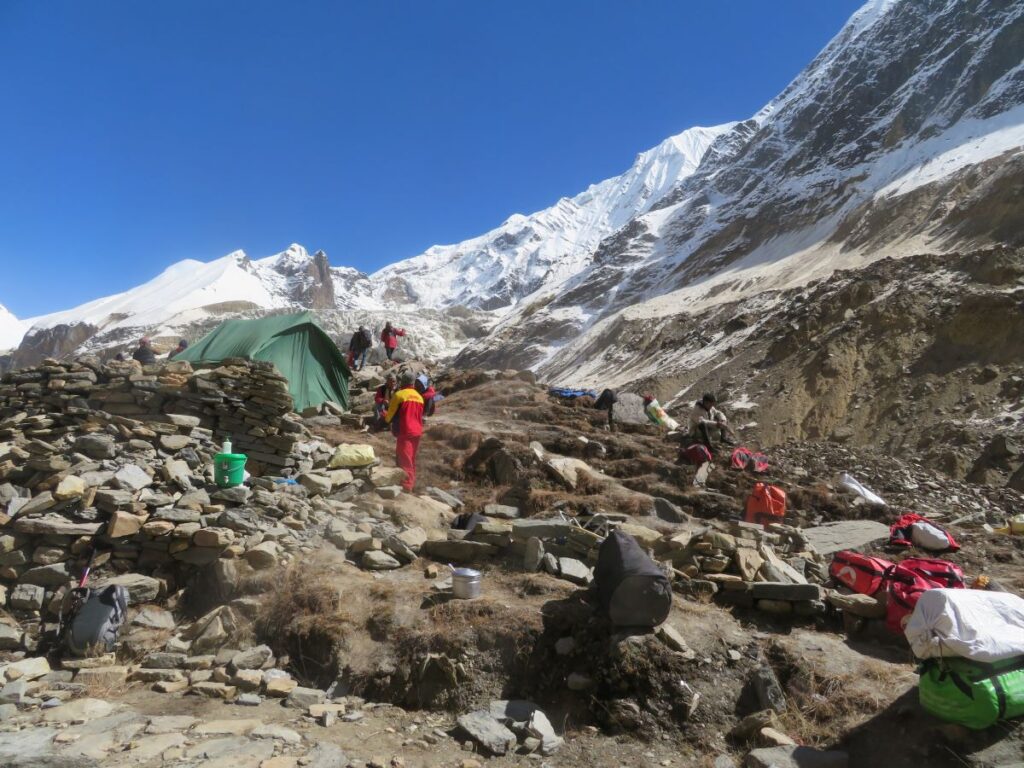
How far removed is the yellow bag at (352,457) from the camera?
8.87m

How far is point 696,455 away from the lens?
1109cm

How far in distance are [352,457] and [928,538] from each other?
7.51 m

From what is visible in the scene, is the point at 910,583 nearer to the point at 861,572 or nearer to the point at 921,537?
the point at 861,572

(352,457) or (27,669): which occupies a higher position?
(352,457)

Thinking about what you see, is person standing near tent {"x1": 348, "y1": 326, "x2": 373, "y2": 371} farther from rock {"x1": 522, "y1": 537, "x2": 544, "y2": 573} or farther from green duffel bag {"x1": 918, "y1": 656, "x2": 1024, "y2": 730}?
green duffel bag {"x1": 918, "y1": 656, "x2": 1024, "y2": 730}

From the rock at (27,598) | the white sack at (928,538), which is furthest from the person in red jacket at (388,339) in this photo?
the white sack at (928,538)

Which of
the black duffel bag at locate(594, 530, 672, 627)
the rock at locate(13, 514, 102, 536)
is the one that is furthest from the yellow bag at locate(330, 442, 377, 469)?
the black duffel bag at locate(594, 530, 672, 627)

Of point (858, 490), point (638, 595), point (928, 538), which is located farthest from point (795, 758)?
point (858, 490)

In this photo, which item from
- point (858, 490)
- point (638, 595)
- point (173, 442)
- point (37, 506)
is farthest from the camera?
point (858, 490)

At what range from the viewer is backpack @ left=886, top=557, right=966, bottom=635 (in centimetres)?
518

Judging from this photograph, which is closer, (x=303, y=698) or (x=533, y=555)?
(x=303, y=698)

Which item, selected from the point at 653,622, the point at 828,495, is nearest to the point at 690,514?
the point at 828,495

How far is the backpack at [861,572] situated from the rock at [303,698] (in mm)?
4767

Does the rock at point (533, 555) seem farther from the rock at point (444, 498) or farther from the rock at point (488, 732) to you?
the rock at point (444, 498)
